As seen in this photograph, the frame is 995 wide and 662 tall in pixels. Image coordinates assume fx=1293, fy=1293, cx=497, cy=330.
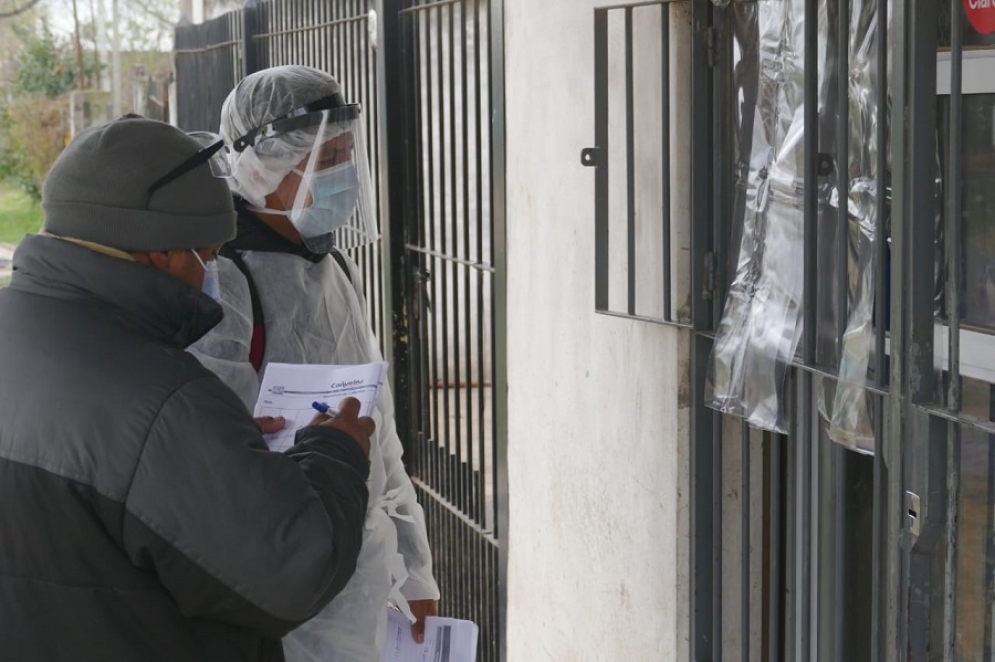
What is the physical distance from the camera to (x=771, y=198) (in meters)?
2.55

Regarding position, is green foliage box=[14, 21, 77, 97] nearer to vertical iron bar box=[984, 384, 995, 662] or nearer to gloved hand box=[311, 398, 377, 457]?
gloved hand box=[311, 398, 377, 457]

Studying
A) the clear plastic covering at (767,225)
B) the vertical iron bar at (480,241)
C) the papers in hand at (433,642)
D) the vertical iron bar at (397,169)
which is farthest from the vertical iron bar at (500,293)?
the clear plastic covering at (767,225)

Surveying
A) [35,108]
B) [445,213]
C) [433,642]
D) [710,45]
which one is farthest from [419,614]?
[35,108]

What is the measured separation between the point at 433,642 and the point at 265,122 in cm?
126

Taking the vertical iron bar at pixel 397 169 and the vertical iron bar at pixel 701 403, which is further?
the vertical iron bar at pixel 397 169

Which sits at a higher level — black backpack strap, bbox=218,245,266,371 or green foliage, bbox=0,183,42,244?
green foliage, bbox=0,183,42,244

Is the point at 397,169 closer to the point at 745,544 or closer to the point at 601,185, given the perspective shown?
the point at 601,185

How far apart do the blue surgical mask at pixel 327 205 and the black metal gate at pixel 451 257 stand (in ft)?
3.08

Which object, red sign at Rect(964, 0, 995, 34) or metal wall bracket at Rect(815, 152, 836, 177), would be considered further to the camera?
metal wall bracket at Rect(815, 152, 836, 177)

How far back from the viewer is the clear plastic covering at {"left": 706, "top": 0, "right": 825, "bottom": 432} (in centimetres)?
246

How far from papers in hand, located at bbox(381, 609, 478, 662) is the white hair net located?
103cm

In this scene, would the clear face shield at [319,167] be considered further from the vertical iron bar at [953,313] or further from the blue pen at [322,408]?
the vertical iron bar at [953,313]

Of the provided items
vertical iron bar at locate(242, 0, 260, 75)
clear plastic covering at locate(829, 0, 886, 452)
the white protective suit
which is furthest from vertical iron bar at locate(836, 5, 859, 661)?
vertical iron bar at locate(242, 0, 260, 75)

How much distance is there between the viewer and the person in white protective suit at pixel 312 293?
2.72 m
